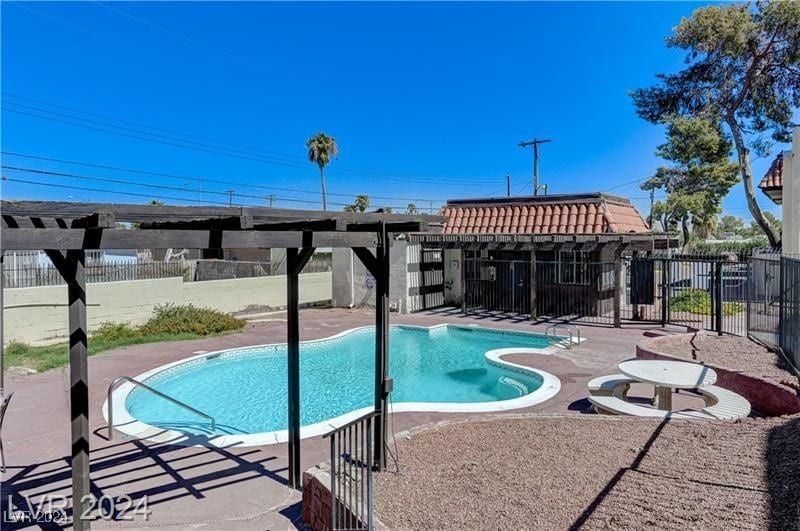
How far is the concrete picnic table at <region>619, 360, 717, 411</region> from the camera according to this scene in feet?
22.9

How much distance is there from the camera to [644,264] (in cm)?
1656

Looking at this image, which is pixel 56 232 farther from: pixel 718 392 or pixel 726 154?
pixel 726 154

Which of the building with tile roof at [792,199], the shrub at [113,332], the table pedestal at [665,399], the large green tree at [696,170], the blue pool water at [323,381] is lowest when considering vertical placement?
the blue pool water at [323,381]

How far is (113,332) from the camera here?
529 inches

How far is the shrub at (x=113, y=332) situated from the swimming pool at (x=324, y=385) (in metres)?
3.35

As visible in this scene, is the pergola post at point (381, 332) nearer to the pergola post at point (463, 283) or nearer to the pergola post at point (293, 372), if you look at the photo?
the pergola post at point (293, 372)

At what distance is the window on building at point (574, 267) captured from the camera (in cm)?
1708

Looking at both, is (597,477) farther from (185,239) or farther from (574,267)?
(574,267)

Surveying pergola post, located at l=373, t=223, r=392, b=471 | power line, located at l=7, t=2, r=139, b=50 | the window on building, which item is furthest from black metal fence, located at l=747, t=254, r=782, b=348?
power line, located at l=7, t=2, r=139, b=50

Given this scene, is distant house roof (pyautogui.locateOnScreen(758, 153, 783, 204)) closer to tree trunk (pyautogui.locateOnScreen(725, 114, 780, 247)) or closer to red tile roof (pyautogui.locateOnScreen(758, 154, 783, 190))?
red tile roof (pyautogui.locateOnScreen(758, 154, 783, 190))

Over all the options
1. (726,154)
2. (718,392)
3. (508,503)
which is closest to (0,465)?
(508,503)

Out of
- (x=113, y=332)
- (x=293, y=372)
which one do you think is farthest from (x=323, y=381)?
(x=113, y=332)

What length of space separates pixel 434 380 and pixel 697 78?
17.9 m

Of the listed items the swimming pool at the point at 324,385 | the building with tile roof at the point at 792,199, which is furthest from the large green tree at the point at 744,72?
the swimming pool at the point at 324,385
